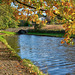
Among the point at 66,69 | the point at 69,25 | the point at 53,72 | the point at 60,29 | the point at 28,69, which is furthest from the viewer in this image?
the point at 60,29

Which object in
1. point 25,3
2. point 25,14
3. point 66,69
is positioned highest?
point 25,3

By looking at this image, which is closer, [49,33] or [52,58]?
[52,58]

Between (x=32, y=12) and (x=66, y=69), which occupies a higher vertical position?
(x=32, y=12)

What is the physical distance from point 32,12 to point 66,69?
3852mm

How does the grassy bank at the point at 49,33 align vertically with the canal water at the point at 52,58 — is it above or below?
below

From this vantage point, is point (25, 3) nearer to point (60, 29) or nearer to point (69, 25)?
point (69, 25)

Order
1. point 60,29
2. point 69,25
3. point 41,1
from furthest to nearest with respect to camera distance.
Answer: point 60,29 < point 41,1 < point 69,25

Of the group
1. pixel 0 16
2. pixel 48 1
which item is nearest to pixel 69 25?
pixel 48 1

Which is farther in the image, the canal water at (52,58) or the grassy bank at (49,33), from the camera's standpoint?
the grassy bank at (49,33)

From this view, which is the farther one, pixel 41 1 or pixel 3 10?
pixel 3 10

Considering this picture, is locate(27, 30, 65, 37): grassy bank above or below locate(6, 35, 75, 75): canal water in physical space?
below

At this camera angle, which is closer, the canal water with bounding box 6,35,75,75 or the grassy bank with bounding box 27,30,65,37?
the canal water with bounding box 6,35,75,75

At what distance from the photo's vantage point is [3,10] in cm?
3009

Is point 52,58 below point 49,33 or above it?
above
